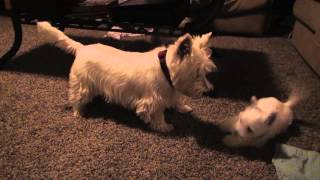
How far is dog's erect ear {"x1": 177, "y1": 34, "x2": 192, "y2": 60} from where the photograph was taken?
1.29 metres

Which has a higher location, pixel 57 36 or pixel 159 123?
pixel 57 36

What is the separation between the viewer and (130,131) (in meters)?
1.58

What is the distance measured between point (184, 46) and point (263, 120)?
435mm

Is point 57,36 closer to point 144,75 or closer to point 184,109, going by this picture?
point 144,75

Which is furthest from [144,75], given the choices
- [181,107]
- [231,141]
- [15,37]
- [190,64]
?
[15,37]

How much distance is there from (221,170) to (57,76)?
3.91ft

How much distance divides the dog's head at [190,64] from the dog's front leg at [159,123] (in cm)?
19

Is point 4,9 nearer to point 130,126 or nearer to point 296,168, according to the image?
point 130,126

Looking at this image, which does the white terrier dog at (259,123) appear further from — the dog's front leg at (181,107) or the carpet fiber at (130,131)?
the dog's front leg at (181,107)

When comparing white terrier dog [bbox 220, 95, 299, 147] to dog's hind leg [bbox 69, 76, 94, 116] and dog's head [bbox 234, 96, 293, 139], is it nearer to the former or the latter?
dog's head [bbox 234, 96, 293, 139]

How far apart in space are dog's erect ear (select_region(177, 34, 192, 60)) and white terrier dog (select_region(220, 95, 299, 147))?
36cm

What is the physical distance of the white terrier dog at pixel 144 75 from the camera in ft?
4.48

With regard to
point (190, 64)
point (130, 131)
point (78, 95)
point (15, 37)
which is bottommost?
point (130, 131)

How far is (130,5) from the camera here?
1.90m
